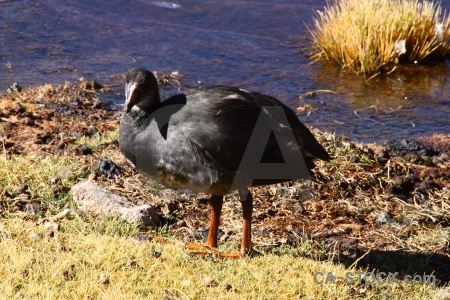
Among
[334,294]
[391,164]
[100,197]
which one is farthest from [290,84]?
[334,294]

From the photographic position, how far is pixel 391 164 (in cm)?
656

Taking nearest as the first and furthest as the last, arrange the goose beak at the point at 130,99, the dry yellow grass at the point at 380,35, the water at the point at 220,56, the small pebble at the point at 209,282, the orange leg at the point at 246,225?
the small pebble at the point at 209,282 < the goose beak at the point at 130,99 < the orange leg at the point at 246,225 < the water at the point at 220,56 < the dry yellow grass at the point at 380,35

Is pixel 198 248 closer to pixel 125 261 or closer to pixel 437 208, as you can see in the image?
pixel 125 261

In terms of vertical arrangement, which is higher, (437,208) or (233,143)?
(233,143)

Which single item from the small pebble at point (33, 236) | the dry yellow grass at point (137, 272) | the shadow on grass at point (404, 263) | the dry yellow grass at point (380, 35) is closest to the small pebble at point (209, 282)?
the dry yellow grass at point (137, 272)

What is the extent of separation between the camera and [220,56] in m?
10.9

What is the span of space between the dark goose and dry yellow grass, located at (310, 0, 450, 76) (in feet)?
17.9

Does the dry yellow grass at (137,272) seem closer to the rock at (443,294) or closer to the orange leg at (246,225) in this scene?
the rock at (443,294)

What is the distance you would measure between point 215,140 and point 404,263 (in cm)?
183

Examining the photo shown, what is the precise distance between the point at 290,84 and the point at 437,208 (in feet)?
14.4

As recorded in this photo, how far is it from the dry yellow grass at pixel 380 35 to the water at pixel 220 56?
10.2 inches

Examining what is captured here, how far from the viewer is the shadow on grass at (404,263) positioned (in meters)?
5.06
